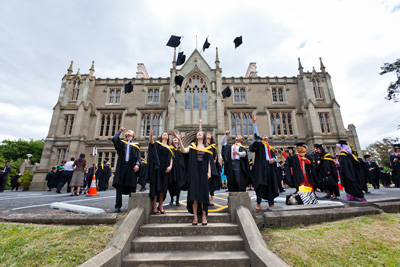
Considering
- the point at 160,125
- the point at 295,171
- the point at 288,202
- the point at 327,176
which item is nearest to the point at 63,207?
the point at 288,202

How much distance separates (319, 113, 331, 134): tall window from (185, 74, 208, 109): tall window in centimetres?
1353

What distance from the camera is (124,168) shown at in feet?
15.7

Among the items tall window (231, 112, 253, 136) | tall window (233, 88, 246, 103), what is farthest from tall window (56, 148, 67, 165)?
tall window (233, 88, 246, 103)

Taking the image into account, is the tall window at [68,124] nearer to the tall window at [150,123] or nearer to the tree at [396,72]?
the tall window at [150,123]

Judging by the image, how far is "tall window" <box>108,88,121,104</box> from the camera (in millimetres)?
22259

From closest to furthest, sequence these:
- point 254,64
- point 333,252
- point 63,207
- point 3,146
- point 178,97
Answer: point 333,252, point 63,207, point 178,97, point 254,64, point 3,146

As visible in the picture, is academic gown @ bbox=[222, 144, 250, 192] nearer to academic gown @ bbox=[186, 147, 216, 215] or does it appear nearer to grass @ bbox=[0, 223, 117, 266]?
academic gown @ bbox=[186, 147, 216, 215]

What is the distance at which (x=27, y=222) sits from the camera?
3.86 m

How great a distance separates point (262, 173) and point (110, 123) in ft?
66.6

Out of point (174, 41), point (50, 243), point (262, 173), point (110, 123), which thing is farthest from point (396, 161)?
point (110, 123)

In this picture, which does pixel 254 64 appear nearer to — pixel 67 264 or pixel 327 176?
pixel 327 176

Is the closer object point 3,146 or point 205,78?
point 205,78

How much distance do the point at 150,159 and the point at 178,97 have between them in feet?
54.6

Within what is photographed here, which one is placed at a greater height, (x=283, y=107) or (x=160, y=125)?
(x=283, y=107)
